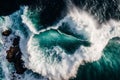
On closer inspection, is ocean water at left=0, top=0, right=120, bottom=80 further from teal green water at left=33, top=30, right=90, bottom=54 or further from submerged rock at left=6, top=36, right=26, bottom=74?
submerged rock at left=6, top=36, right=26, bottom=74

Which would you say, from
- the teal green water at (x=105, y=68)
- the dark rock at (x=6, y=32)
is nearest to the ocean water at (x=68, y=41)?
the teal green water at (x=105, y=68)

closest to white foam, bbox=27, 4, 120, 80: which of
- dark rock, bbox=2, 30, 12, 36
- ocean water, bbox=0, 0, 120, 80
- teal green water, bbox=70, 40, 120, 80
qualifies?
ocean water, bbox=0, 0, 120, 80

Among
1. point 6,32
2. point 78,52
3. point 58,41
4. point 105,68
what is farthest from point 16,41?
point 105,68

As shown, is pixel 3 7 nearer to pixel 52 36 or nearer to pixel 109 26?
pixel 52 36

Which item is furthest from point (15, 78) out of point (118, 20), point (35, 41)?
point (118, 20)

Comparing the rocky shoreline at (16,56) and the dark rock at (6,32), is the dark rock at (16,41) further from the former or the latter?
the dark rock at (6,32)
